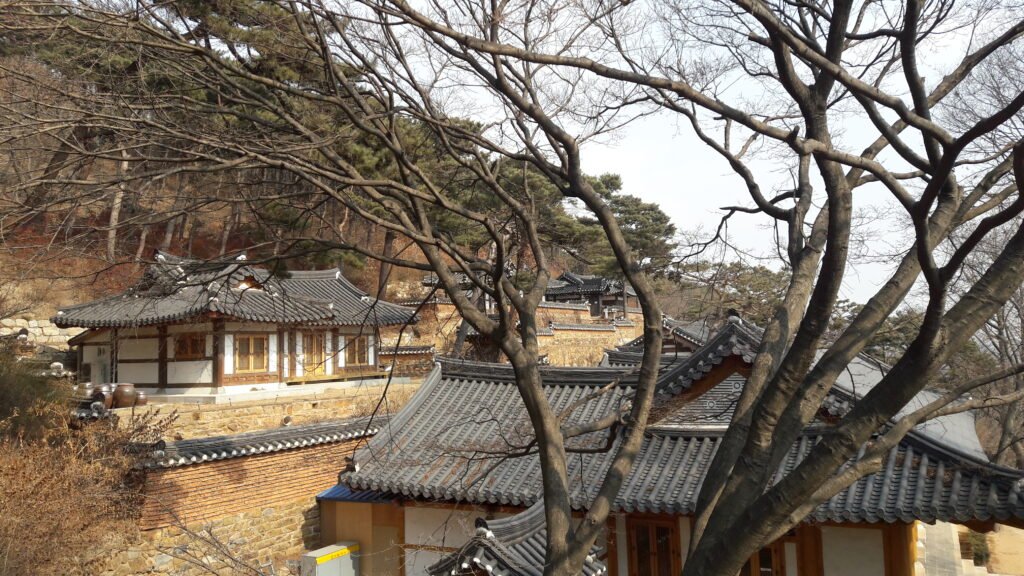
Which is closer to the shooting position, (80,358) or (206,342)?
(206,342)

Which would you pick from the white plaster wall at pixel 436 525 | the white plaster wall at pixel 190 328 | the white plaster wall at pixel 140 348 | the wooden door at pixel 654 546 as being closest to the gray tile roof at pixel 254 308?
the white plaster wall at pixel 190 328

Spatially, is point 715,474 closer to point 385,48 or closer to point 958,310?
point 958,310

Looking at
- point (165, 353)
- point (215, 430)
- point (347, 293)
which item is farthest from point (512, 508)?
point (347, 293)

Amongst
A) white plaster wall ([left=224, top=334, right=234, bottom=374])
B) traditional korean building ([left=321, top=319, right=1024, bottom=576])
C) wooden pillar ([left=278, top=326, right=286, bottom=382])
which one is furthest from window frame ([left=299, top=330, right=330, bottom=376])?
traditional korean building ([left=321, top=319, right=1024, bottom=576])

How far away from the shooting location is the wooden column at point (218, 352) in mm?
18750

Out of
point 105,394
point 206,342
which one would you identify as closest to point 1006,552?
point 206,342

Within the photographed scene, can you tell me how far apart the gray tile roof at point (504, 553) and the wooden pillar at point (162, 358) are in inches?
616

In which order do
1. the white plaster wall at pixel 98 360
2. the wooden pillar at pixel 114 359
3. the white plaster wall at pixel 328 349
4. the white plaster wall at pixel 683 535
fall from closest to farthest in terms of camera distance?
the white plaster wall at pixel 683 535
the wooden pillar at pixel 114 359
the white plaster wall at pixel 98 360
the white plaster wall at pixel 328 349

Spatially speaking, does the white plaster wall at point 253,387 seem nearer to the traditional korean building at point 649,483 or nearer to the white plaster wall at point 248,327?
the white plaster wall at point 248,327

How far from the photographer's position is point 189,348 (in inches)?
749

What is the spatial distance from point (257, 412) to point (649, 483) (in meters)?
12.9

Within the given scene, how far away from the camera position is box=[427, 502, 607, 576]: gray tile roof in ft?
19.0

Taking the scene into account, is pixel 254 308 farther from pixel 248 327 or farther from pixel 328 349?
pixel 328 349

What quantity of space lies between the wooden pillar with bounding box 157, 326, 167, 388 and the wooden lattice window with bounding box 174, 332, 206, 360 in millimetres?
368
